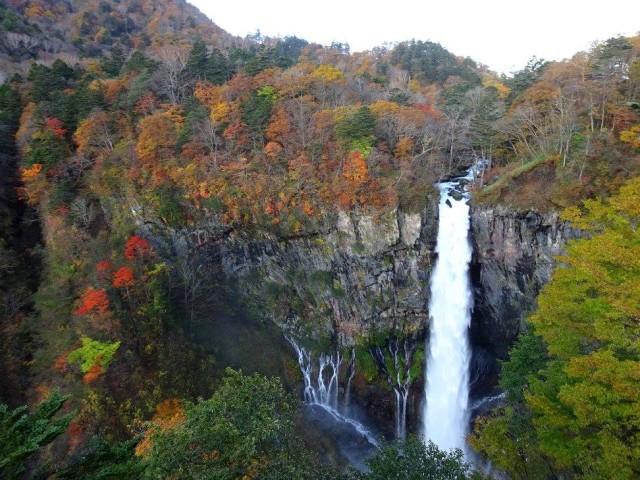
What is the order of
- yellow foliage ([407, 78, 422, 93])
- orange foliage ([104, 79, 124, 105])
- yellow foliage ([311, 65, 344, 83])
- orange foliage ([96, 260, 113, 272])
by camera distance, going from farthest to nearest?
yellow foliage ([407, 78, 422, 93]), yellow foliage ([311, 65, 344, 83]), orange foliage ([104, 79, 124, 105]), orange foliage ([96, 260, 113, 272])

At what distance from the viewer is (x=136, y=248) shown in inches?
901

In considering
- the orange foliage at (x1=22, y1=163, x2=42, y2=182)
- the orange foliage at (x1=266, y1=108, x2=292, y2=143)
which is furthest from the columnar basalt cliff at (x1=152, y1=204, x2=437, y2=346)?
the orange foliage at (x1=22, y1=163, x2=42, y2=182)

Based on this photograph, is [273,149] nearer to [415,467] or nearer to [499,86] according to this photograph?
[415,467]

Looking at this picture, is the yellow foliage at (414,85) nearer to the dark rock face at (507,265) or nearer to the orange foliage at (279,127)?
the orange foliage at (279,127)

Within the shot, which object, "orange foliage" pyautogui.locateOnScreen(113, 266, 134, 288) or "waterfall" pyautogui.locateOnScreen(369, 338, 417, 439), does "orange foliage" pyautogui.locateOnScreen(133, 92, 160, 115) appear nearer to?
"orange foliage" pyautogui.locateOnScreen(113, 266, 134, 288)

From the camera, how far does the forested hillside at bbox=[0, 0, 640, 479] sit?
10.3 meters

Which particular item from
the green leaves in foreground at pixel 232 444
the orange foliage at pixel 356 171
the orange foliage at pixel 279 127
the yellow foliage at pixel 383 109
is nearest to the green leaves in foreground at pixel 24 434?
the green leaves in foreground at pixel 232 444

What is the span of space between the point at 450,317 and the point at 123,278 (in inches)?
798

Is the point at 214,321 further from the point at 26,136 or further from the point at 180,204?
the point at 26,136

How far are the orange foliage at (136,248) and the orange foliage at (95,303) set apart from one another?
9.73ft

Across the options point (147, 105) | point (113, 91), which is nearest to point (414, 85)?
point (147, 105)

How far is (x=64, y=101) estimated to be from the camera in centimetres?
2817

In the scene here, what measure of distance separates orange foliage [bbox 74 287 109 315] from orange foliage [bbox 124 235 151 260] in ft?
9.73

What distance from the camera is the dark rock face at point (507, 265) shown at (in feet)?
61.4
